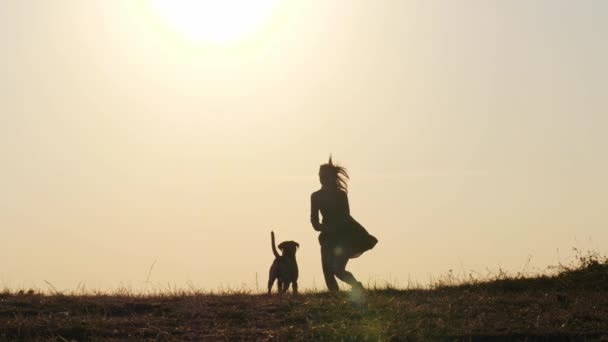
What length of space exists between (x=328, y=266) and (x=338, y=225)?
26.9 inches

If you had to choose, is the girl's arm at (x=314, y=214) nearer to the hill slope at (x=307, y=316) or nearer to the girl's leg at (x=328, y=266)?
the girl's leg at (x=328, y=266)

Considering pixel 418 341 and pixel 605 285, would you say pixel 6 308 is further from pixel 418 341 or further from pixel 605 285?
pixel 605 285

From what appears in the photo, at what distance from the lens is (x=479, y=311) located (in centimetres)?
1095

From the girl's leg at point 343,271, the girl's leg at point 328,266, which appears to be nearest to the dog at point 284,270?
the girl's leg at point 328,266

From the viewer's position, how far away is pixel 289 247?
56.0 feet

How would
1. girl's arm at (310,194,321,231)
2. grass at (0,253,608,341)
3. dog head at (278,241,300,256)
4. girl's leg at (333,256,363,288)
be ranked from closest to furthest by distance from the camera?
grass at (0,253,608,341)
girl's leg at (333,256,363,288)
girl's arm at (310,194,321,231)
dog head at (278,241,300,256)

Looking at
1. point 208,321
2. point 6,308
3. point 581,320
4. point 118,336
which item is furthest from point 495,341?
point 6,308

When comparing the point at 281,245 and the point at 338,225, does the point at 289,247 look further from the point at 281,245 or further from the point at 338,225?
the point at 338,225

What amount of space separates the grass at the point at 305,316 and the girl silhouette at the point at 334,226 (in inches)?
50.7

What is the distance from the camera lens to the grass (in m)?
9.57

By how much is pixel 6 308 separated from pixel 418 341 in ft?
17.5

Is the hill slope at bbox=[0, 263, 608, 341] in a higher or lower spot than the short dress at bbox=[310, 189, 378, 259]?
lower

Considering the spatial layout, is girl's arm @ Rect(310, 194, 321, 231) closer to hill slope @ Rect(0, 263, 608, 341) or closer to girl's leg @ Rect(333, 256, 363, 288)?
girl's leg @ Rect(333, 256, 363, 288)

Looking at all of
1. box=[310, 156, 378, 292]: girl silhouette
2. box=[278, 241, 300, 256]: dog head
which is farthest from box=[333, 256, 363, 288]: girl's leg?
box=[278, 241, 300, 256]: dog head
